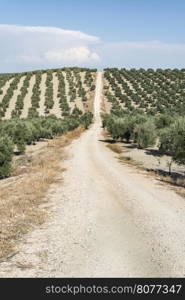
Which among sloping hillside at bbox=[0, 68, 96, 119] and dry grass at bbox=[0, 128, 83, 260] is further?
sloping hillside at bbox=[0, 68, 96, 119]

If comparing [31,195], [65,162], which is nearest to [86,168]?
[65,162]

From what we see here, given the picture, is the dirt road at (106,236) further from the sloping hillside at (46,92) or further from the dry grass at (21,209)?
the sloping hillside at (46,92)

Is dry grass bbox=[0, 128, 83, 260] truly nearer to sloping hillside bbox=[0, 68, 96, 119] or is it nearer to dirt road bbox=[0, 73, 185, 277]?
dirt road bbox=[0, 73, 185, 277]

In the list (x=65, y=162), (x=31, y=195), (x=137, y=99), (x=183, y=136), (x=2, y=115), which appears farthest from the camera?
(x=137, y=99)

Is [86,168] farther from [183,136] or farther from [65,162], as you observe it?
[183,136]

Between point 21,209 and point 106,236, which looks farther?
point 21,209

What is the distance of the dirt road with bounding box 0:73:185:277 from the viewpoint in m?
10.5

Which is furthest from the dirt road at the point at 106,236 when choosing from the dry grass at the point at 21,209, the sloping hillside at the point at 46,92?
the sloping hillside at the point at 46,92

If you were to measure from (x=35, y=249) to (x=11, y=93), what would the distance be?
116125 millimetres

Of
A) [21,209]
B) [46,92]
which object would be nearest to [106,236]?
[21,209]

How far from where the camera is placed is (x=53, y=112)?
10750 centimetres

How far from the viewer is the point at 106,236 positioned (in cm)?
1363

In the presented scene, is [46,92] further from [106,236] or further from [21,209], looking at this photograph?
[106,236]

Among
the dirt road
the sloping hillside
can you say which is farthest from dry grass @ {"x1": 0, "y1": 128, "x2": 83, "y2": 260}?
the sloping hillside
